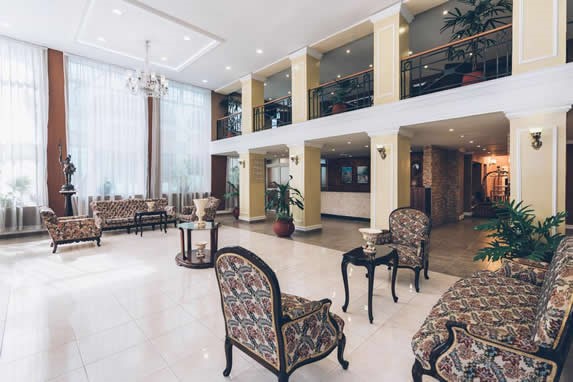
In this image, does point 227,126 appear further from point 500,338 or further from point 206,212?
point 500,338

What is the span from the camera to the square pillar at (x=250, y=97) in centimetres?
904

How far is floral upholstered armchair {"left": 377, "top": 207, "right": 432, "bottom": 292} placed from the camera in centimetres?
348

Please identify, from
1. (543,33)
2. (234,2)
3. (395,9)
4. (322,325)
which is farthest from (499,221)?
(234,2)

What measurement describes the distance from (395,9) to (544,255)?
504 cm

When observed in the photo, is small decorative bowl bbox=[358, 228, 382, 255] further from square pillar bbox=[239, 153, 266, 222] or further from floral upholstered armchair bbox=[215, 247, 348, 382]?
square pillar bbox=[239, 153, 266, 222]

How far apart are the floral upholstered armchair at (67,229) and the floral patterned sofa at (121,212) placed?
805 millimetres

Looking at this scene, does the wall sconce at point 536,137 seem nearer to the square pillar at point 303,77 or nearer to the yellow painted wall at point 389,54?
the yellow painted wall at point 389,54

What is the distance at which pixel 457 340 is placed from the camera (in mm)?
1517

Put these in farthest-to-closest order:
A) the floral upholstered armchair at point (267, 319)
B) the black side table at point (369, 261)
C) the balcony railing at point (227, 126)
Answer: the balcony railing at point (227, 126), the black side table at point (369, 261), the floral upholstered armchair at point (267, 319)

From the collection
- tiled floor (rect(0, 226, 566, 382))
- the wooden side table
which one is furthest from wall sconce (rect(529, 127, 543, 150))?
the wooden side table

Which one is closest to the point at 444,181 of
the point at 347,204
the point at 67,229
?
the point at 347,204

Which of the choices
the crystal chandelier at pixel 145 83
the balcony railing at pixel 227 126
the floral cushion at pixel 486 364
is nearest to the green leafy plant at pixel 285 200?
the crystal chandelier at pixel 145 83

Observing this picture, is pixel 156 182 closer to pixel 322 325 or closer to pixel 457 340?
pixel 322 325

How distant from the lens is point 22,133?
6840mm
